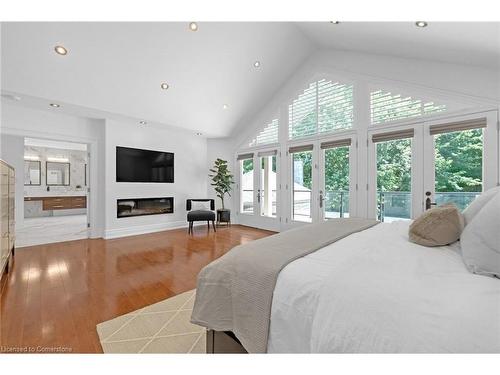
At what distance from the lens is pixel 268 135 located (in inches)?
226

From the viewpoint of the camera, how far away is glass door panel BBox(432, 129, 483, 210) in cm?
320

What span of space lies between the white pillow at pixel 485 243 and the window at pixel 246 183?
5.11 meters

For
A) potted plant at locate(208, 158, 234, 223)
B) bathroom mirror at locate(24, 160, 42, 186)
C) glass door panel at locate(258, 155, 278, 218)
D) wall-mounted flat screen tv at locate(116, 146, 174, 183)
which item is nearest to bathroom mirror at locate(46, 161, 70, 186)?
bathroom mirror at locate(24, 160, 42, 186)

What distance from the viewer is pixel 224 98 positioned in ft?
16.3

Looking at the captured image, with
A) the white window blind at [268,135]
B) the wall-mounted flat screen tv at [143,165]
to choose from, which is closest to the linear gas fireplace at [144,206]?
the wall-mounted flat screen tv at [143,165]

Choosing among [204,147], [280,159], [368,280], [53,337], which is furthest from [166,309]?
[204,147]

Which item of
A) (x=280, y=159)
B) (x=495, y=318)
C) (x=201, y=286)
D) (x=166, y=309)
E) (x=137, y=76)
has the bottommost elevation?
(x=166, y=309)

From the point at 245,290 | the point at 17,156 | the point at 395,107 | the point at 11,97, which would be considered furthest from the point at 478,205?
the point at 17,156

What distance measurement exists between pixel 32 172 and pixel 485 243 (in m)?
10.3

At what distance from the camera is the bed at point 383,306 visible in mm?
678

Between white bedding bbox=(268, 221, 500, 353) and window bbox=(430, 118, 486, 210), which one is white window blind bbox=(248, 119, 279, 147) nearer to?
window bbox=(430, 118, 486, 210)

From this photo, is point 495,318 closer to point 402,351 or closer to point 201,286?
point 402,351

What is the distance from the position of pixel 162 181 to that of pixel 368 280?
214 inches
